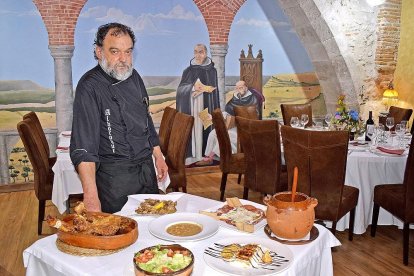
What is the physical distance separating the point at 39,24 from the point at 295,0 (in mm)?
3070

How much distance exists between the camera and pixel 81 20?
16.1 feet

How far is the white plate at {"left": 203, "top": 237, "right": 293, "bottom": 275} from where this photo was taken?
1.14 meters

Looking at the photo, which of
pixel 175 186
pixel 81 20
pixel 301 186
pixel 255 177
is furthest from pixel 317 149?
pixel 81 20

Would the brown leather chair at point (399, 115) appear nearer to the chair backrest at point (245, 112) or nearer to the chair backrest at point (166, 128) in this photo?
the chair backrest at point (245, 112)

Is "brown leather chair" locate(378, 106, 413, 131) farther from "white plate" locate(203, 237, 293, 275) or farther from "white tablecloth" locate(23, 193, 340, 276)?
"white plate" locate(203, 237, 293, 275)

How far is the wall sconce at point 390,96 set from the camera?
573 cm

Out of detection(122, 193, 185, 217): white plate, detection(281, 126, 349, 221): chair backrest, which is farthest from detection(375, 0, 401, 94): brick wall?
detection(122, 193, 185, 217): white plate

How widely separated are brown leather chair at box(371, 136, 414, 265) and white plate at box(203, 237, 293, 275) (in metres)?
1.89

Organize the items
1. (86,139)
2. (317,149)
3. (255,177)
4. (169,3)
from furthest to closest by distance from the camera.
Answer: (169,3) < (255,177) < (317,149) < (86,139)

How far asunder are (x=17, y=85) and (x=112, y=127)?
3274 millimetres

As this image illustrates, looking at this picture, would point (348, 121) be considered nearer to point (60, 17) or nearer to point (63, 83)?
point (63, 83)

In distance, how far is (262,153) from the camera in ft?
11.3

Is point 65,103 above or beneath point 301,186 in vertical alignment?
above

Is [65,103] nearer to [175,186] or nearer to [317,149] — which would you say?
[175,186]
